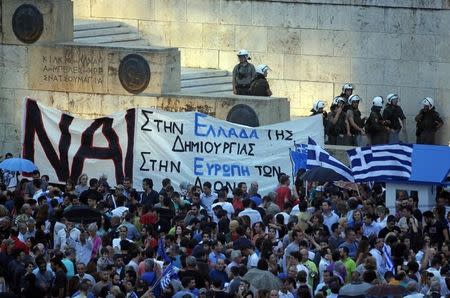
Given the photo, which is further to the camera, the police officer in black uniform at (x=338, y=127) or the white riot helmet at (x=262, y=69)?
the white riot helmet at (x=262, y=69)

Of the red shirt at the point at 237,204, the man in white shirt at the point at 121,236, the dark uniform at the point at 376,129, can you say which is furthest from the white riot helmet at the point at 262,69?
the man in white shirt at the point at 121,236

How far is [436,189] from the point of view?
28.9 metres

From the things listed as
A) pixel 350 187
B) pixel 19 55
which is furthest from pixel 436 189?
pixel 19 55

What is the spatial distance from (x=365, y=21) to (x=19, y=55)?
20.9ft

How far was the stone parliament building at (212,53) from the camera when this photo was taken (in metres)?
34.9

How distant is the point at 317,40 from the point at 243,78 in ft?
8.46

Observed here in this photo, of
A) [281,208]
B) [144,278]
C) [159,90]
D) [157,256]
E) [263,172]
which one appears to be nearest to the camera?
[144,278]

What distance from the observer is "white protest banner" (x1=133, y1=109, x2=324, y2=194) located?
3156cm

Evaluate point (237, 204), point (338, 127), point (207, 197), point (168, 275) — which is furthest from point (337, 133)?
point (168, 275)

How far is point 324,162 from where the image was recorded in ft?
98.4

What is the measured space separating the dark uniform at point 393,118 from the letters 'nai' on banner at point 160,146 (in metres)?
3.03

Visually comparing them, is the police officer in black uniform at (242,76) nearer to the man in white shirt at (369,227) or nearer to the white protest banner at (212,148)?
the white protest banner at (212,148)

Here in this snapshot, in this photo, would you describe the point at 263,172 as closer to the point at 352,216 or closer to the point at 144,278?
the point at 352,216

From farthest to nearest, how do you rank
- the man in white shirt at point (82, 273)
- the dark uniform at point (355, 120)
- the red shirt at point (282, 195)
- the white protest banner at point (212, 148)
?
the dark uniform at point (355, 120) < the white protest banner at point (212, 148) < the red shirt at point (282, 195) < the man in white shirt at point (82, 273)
